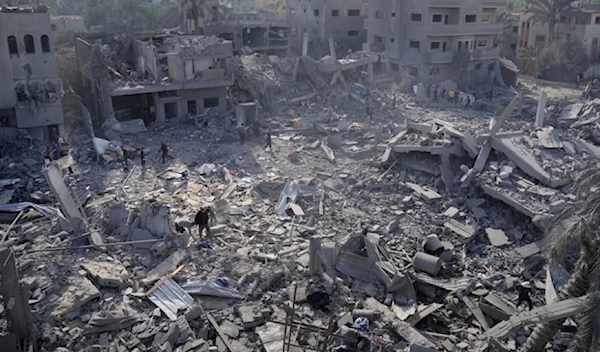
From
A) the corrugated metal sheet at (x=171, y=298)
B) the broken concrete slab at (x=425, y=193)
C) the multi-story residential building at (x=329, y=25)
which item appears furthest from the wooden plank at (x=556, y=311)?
the multi-story residential building at (x=329, y=25)

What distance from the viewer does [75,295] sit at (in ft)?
37.6

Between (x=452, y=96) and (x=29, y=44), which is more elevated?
(x=29, y=44)

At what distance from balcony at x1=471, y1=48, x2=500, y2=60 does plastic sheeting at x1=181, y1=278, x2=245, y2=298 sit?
3103cm

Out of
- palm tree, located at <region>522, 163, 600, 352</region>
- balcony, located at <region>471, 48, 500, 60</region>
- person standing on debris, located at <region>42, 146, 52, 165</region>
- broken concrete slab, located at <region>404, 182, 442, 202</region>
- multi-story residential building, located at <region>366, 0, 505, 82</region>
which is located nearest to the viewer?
palm tree, located at <region>522, 163, 600, 352</region>

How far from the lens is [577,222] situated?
334 inches

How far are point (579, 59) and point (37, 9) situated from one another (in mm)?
37155

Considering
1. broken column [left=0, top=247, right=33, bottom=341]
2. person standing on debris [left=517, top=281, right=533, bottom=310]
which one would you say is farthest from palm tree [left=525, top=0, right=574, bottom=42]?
broken column [left=0, top=247, right=33, bottom=341]

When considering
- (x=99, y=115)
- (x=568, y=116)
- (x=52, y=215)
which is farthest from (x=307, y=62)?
(x=52, y=215)

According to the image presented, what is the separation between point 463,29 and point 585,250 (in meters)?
31.5

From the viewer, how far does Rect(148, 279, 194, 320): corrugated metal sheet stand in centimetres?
1137

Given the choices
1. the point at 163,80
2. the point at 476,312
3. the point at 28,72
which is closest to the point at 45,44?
the point at 28,72

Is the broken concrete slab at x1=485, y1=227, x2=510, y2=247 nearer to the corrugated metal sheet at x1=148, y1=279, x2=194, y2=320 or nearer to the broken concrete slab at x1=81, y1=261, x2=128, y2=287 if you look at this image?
the corrugated metal sheet at x1=148, y1=279, x2=194, y2=320

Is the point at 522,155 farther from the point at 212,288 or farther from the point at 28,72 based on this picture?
the point at 28,72

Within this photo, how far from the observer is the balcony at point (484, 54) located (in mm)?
37938
